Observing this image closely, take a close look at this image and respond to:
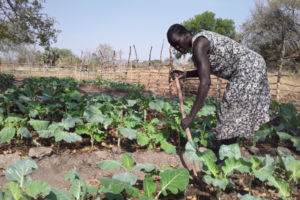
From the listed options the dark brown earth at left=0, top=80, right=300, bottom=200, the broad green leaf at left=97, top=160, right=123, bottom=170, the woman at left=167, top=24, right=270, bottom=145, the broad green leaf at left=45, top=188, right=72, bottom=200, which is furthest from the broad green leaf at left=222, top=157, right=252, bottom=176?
the broad green leaf at left=45, top=188, right=72, bottom=200

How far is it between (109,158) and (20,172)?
1.25 metres

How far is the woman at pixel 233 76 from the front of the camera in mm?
2072

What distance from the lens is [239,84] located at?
2191 mm

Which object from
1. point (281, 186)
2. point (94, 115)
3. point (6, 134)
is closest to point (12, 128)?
point (6, 134)

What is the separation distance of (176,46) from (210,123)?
1.43 metres

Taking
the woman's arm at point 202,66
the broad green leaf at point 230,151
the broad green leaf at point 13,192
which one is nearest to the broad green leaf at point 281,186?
the broad green leaf at point 230,151

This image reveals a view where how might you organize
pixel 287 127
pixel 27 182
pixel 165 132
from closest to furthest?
pixel 27 182, pixel 165 132, pixel 287 127

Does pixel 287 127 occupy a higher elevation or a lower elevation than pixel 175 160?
higher

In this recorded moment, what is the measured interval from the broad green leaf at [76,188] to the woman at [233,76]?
39.8 inches

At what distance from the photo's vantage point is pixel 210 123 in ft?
10.3

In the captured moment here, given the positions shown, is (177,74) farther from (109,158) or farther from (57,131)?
(57,131)

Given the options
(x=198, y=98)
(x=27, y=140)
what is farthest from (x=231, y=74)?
(x=27, y=140)

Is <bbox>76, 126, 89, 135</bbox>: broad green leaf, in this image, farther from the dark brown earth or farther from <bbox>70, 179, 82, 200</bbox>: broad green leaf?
<bbox>70, 179, 82, 200</bbox>: broad green leaf

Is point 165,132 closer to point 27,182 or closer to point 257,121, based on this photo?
point 257,121
